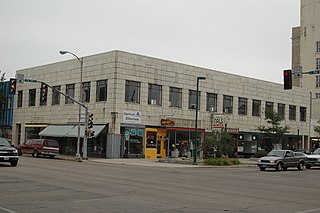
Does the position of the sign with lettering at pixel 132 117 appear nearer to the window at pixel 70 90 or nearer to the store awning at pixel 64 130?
the store awning at pixel 64 130

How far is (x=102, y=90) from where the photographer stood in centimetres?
4622

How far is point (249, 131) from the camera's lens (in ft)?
193

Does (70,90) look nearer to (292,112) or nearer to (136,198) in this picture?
(292,112)

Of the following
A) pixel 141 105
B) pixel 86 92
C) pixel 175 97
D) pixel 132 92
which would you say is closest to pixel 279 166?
pixel 141 105

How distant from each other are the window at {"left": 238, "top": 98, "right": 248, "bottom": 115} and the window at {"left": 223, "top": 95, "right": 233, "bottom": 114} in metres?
1.58

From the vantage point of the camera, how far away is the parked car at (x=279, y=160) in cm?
3303

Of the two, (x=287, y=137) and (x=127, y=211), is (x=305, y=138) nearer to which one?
(x=287, y=137)

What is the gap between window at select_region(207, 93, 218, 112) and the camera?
53672mm

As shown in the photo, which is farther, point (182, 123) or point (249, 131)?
point (249, 131)

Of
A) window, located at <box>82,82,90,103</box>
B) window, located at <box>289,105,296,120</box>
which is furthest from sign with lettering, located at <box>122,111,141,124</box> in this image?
window, located at <box>289,105,296,120</box>

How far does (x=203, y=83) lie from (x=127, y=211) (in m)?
42.1

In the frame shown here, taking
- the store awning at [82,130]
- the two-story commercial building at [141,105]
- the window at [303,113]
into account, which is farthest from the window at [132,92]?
the window at [303,113]

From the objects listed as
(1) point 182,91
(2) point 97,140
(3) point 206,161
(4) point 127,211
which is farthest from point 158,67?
(4) point 127,211

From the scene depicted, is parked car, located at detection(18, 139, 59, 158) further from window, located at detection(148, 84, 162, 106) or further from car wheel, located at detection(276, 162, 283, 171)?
car wheel, located at detection(276, 162, 283, 171)
